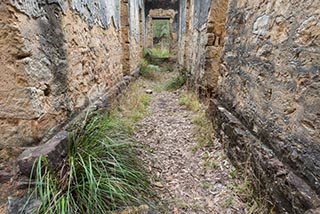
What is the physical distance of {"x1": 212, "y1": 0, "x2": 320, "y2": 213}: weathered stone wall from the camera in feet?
3.75

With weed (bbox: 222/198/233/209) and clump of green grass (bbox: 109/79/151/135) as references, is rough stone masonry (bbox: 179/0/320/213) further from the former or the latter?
clump of green grass (bbox: 109/79/151/135)

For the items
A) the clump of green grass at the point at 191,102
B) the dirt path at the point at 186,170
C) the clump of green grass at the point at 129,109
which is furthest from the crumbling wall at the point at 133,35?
the dirt path at the point at 186,170

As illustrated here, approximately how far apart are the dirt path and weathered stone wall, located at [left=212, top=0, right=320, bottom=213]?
259mm

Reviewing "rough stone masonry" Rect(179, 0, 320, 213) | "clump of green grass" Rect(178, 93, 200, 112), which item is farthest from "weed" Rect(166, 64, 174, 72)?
"rough stone masonry" Rect(179, 0, 320, 213)

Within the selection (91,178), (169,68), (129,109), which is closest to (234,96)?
(91,178)

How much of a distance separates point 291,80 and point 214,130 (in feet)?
4.91

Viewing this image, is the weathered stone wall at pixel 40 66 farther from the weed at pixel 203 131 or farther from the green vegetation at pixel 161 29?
the green vegetation at pixel 161 29

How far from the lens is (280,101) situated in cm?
144

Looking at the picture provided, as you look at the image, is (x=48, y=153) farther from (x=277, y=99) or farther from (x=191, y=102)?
(x=191, y=102)

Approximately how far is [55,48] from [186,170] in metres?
1.71

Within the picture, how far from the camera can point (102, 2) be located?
2.93 m

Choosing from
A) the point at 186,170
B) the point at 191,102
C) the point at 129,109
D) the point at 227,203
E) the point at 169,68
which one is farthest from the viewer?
the point at 169,68

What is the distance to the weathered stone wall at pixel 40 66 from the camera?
4.04 feet

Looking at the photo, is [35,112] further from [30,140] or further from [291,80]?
[291,80]
